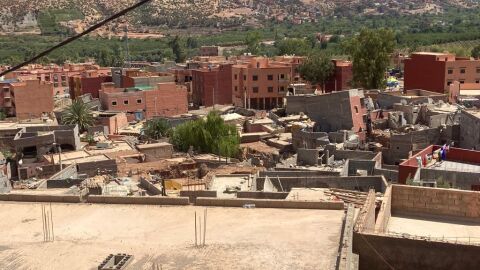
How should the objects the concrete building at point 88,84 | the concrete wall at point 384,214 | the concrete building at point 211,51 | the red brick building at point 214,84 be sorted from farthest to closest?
the concrete building at point 211,51, the concrete building at point 88,84, the red brick building at point 214,84, the concrete wall at point 384,214

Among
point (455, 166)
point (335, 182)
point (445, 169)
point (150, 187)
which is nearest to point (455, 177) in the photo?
point (445, 169)

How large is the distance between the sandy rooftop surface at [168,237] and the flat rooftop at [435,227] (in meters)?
1.95

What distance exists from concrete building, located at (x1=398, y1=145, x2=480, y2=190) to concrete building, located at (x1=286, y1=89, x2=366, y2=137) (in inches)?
372

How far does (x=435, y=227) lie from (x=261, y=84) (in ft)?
109

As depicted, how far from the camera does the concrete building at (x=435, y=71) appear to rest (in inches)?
1519

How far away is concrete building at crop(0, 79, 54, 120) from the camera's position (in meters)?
45.1

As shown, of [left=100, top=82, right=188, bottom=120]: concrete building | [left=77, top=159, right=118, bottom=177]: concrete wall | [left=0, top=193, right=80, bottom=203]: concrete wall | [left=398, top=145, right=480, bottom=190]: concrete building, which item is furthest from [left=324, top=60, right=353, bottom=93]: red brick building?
[left=0, top=193, right=80, bottom=203]: concrete wall

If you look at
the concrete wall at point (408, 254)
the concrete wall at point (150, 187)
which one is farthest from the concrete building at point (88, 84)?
the concrete wall at point (408, 254)

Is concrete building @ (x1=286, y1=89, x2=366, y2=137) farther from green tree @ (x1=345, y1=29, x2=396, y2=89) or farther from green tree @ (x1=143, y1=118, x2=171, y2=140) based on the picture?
green tree @ (x1=345, y1=29, x2=396, y2=89)

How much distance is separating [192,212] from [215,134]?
19.1 m

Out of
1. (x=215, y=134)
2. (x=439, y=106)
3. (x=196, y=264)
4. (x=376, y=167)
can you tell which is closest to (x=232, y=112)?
(x=215, y=134)

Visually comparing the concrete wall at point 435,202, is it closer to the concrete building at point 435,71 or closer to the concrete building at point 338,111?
the concrete building at point 338,111

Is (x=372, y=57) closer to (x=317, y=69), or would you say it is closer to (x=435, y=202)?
(x=317, y=69)

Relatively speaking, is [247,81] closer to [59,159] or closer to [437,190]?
[59,159]
